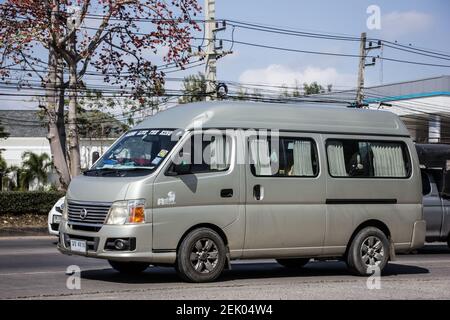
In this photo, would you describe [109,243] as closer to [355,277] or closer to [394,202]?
[355,277]

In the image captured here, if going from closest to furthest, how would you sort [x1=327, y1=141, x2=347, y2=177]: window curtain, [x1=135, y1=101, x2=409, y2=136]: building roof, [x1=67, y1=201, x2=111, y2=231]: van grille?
[x1=67, y1=201, x2=111, y2=231]: van grille → [x1=135, y1=101, x2=409, y2=136]: building roof → [x1=327, y1=141, x2=347, y2=177]: window curtain

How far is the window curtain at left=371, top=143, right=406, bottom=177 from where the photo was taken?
1266 centimetres

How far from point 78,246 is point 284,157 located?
3264 mm

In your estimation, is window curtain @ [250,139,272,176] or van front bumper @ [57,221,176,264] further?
window curtain @ [250,139,272,176]

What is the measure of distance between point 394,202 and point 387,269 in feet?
5.34

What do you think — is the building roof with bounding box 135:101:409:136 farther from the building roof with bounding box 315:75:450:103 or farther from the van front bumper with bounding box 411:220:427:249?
the building roof with bounding box 315:75:450:103

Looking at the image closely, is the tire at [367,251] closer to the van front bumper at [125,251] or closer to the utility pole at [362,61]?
the van front bumper at [125,251]

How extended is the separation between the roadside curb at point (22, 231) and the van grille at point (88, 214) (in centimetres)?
1344

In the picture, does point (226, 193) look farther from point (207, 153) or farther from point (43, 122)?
point (43, 122)

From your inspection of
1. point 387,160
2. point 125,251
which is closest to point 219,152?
point 125,251

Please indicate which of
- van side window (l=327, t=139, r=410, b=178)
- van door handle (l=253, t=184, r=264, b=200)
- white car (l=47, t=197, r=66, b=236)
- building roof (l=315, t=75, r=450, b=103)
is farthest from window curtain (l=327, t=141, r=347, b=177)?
building roof (l=315, t=75, r=450, b=103)

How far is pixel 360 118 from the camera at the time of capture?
12.7 metres

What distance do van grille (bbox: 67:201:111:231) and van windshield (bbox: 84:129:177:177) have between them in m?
0.52

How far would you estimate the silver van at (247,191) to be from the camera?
10477 mm
